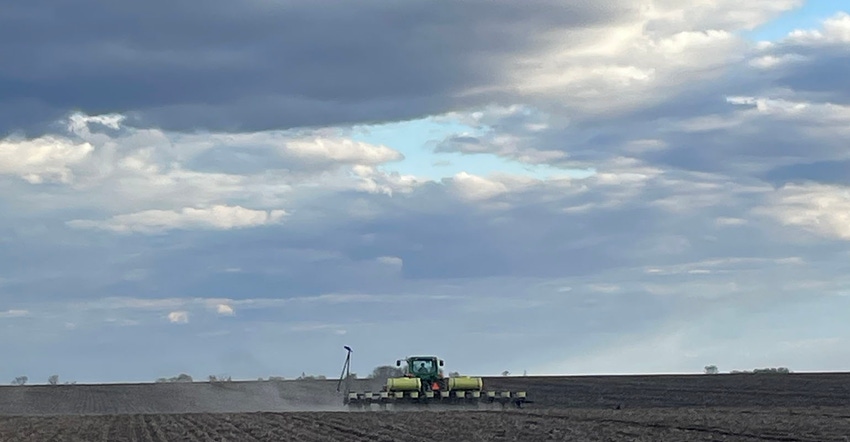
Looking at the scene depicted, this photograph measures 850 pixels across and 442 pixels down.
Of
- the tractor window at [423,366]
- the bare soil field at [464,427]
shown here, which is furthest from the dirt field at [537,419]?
the tractor window at [423,366]

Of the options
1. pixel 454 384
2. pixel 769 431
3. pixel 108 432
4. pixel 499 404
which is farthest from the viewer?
pixel 454 384

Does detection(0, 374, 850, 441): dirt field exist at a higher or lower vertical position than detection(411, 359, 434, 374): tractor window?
lower

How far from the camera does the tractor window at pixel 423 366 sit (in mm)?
67688

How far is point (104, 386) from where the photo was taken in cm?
12550

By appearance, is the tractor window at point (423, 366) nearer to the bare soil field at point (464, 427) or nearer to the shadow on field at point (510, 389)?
the shadow on field at point (510, 389)

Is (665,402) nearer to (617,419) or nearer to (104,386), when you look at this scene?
(617,419)

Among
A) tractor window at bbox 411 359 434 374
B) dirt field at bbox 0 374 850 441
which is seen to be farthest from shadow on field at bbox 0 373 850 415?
tractor window at bbox 411 359 434 374

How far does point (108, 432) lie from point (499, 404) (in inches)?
844

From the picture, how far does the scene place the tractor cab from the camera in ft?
221

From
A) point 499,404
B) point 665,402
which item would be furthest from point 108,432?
point 665,402

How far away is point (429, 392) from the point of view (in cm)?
6412

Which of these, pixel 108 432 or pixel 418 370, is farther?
pixel 418 370

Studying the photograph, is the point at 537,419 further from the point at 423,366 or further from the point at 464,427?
the point at 423,366

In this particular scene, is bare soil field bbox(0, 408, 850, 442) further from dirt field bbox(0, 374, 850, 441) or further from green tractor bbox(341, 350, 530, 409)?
green tractor bbox(341, 350, 530, 409)
